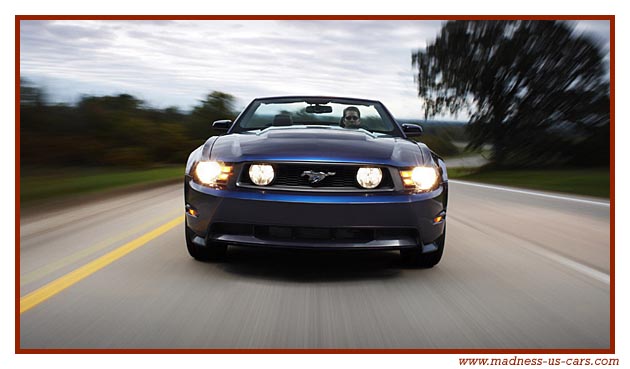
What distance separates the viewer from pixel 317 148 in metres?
5.20

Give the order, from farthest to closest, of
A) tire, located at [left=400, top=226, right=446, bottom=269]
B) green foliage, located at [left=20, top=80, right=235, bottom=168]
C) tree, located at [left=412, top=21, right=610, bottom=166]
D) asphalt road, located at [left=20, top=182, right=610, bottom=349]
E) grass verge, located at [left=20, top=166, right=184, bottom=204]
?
tree, located at [left=412, top=21, right=610, bottom=166]
green foliage, located at [left=20, top=80, right=235, bottom=168]
grass verge, located at [left=20, top=166, right=184, bottom=204]
tire, located at [left=400, top=226, right=446, bottom=269]
asphalt road, located at [left=20, top=182, right=610, bottom=349]

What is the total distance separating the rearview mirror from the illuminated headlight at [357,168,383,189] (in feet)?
7.14

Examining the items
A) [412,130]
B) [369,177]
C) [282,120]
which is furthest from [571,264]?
[282,120]

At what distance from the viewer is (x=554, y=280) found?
539cm

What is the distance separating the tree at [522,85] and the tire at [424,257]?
77.5ft

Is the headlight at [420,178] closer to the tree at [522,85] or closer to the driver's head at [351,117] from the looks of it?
the driver's head at [351,117]

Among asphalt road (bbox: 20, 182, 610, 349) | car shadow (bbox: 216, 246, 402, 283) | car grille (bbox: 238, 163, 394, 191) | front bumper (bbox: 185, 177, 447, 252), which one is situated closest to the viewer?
asphalt road (bbox: 20, 182, 610, 349)

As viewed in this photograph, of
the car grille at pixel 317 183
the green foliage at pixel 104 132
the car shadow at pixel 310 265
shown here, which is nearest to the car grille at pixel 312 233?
the car shadow at pixel 310 265

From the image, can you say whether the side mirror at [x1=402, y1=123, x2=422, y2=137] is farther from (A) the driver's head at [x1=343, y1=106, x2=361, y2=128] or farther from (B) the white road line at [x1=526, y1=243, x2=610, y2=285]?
(B) the white road line at [x1=526, y1=243, x2=610, y2=285]

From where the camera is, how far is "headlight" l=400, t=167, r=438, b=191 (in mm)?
5125

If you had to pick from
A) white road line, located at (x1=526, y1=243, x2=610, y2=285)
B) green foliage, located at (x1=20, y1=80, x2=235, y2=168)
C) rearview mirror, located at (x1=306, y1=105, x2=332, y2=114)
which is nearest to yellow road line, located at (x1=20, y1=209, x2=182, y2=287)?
rearview mirror, located at (x1=306, y1=105, x2=332, y2=114)

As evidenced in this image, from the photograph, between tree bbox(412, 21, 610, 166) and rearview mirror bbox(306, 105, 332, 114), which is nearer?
rearview mirror bbox(306, 105, 332, 114)
